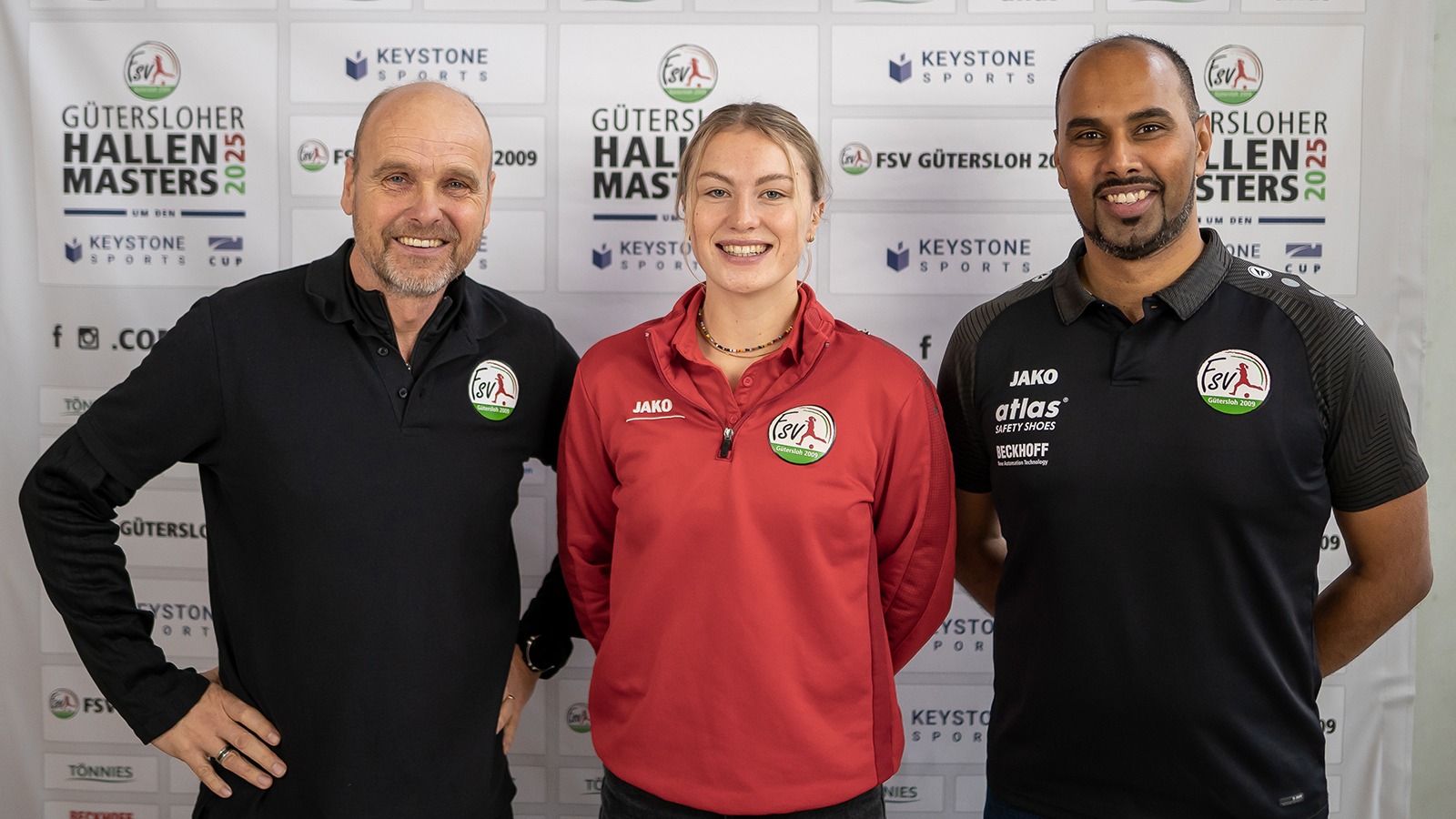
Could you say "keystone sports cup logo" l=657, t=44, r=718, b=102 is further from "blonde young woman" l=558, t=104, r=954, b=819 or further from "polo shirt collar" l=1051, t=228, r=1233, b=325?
"polo shirt collar" l=1051, t=228, r=1233, b=325

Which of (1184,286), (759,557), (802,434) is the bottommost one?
(759,557)

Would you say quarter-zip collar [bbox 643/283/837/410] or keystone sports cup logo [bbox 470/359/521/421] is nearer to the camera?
quarter-zip collar [bbox 643/283/837/410]

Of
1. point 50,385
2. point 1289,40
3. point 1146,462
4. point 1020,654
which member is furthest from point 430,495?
point 1289,40

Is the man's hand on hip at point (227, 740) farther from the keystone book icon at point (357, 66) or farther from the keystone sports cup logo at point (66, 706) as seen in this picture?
the keystone book icon at point (357, 66)

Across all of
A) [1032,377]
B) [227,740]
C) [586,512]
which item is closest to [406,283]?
[586,512]

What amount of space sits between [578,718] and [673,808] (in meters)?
0.92

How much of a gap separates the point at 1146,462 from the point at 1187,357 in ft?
0.57

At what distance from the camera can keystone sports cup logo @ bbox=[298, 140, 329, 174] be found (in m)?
2.22

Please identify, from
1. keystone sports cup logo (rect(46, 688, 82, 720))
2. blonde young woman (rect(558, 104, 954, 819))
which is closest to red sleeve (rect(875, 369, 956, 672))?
blonde young woman (rect(558, 104, 954, 819))

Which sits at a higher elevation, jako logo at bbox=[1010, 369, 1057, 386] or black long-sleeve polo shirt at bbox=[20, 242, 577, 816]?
jako logo at bbox=[1010, 369, 1057, 386]

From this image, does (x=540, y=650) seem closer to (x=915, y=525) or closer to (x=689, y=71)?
(x=915, y=525)

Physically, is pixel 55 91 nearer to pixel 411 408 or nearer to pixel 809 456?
pixel 411 408

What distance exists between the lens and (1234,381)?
1.44 m

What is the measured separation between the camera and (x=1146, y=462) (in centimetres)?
144
